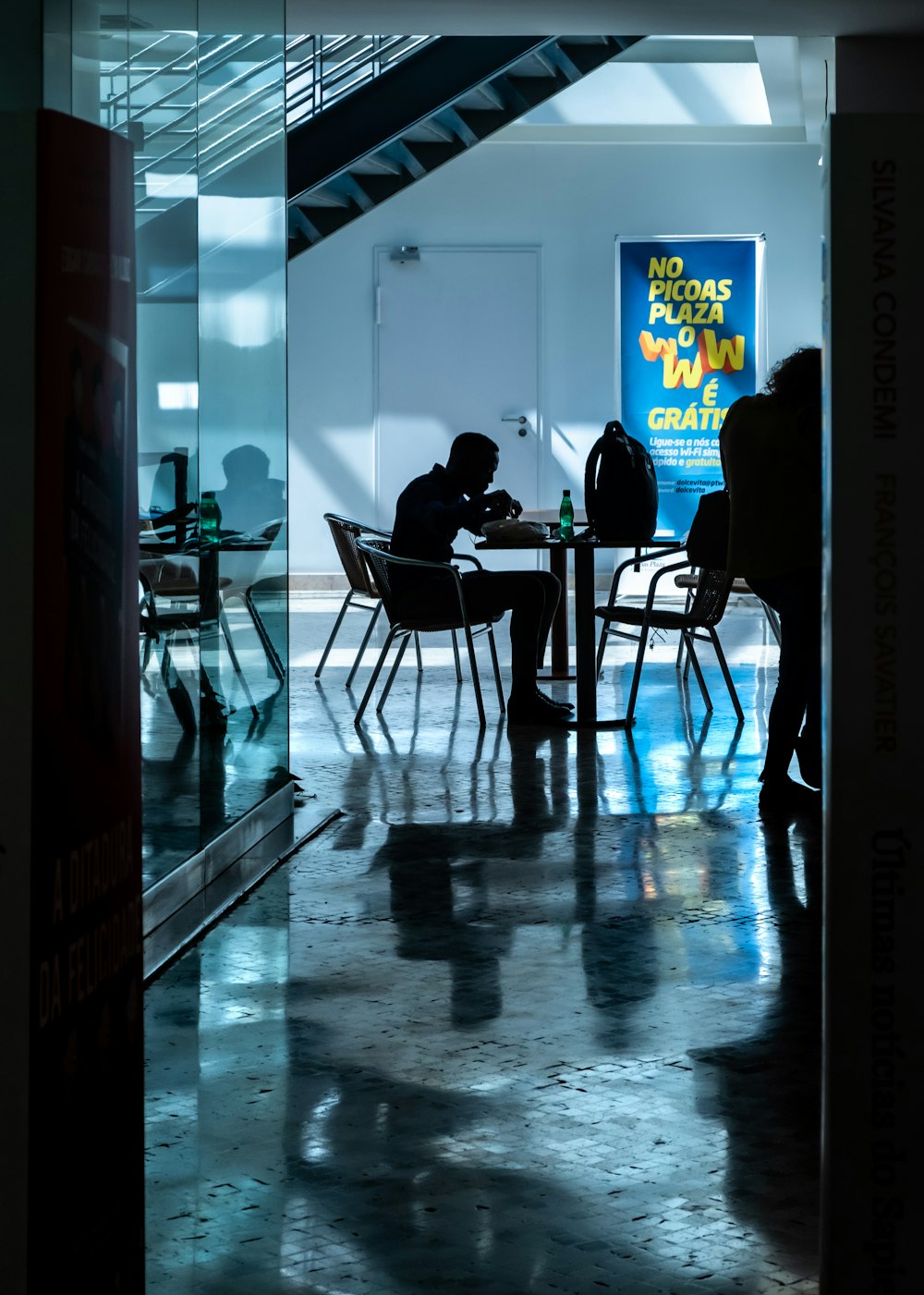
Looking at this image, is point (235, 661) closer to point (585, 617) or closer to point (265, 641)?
point (265, 641)

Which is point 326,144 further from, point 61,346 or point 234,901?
point 61,346

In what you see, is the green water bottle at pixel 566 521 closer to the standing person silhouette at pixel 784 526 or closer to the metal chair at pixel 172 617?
the standing person silhouette at pixel 784 526

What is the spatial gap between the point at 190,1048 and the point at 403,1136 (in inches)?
24.0

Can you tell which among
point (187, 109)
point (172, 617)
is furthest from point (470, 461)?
point (172, 617)

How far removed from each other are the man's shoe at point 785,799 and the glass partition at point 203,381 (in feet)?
5.08

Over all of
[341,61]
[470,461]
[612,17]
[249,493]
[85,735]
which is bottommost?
[85,735]

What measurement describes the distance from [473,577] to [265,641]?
2.31 metres

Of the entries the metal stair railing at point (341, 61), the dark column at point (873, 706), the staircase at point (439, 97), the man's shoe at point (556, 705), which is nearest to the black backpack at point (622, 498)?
the man's shoe at point (556, 705)

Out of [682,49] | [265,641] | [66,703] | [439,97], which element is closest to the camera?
[66,703]

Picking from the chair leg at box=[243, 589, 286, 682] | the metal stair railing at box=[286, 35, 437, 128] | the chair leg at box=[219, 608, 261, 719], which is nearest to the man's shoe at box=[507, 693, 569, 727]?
the chair leg at box=[243, 589, 286, 682]

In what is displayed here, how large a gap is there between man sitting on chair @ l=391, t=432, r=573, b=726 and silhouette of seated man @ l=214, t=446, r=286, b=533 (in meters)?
1.91

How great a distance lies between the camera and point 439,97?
827cm

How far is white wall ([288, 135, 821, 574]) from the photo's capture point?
1264cm

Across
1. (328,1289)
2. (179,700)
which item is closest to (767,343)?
(179,700)
